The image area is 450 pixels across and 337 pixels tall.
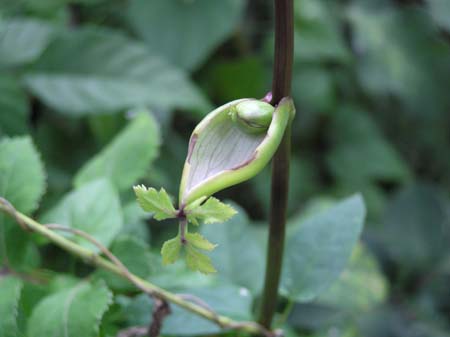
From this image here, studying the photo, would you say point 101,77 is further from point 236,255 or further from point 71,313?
point 71,313

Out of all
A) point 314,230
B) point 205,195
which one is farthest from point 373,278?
point 205,195

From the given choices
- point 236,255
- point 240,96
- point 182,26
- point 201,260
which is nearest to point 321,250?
point 236,255

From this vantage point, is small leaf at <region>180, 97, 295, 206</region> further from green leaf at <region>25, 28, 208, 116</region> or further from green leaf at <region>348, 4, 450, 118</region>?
green leaf at <region>348, 4, 450, 118</region>

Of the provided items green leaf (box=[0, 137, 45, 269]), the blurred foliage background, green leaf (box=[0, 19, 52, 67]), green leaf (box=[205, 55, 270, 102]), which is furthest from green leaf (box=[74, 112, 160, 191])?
green leaf (box=[205, 55, 270, 102])

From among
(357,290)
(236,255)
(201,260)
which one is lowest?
(357,290)

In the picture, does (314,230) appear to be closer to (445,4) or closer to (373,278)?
(373,278)

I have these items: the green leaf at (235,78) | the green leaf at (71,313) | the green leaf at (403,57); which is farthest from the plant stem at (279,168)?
the green leaf at (403,57)

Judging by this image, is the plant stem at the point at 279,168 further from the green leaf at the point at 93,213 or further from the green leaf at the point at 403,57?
the green leaf at the point at 403,57
